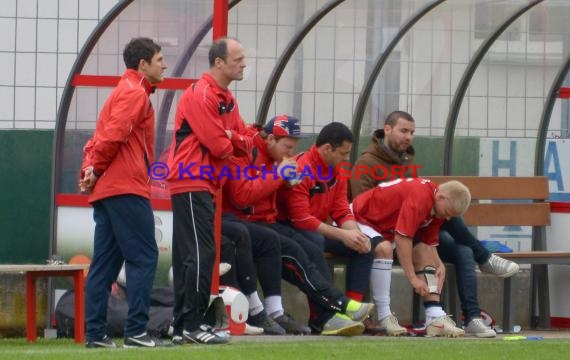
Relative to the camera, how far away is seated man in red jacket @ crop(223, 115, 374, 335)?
8.98 m

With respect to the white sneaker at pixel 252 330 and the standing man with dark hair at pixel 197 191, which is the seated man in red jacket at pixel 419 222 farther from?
the standing man with dark hair at pixel 197 191

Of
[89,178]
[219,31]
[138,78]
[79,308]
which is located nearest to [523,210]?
[219,31]

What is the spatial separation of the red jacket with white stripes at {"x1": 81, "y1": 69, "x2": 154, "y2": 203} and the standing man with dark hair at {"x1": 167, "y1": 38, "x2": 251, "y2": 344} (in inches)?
8.3

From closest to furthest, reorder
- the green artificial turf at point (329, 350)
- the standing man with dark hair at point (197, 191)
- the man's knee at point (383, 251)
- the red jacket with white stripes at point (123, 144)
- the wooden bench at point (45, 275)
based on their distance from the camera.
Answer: the green artificial turf at point (329, 350) < the red jacket with white stripes at point (123, 144) < the standing man with dark hair at point (197, 191) < the wooden bench at point (45, 275) < the man's knee at point (383, 251)

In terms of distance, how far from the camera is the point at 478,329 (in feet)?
31.7

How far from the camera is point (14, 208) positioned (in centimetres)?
1366

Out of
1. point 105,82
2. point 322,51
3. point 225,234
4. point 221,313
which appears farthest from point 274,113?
point 221,313

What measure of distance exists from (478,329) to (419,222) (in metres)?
0.82

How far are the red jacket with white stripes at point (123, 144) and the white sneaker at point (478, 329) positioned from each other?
277 centimetres

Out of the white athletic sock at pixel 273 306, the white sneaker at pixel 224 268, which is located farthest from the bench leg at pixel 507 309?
the white sneaker at pixel 224 268

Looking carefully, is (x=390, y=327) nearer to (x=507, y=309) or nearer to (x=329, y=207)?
(x=329, y=207)

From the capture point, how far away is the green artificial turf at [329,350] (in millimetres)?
7449

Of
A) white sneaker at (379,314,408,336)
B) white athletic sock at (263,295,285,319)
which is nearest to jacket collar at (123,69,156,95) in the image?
white athletic sock at (263,295,285,319)

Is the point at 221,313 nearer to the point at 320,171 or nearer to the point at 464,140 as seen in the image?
the point at 320,171
